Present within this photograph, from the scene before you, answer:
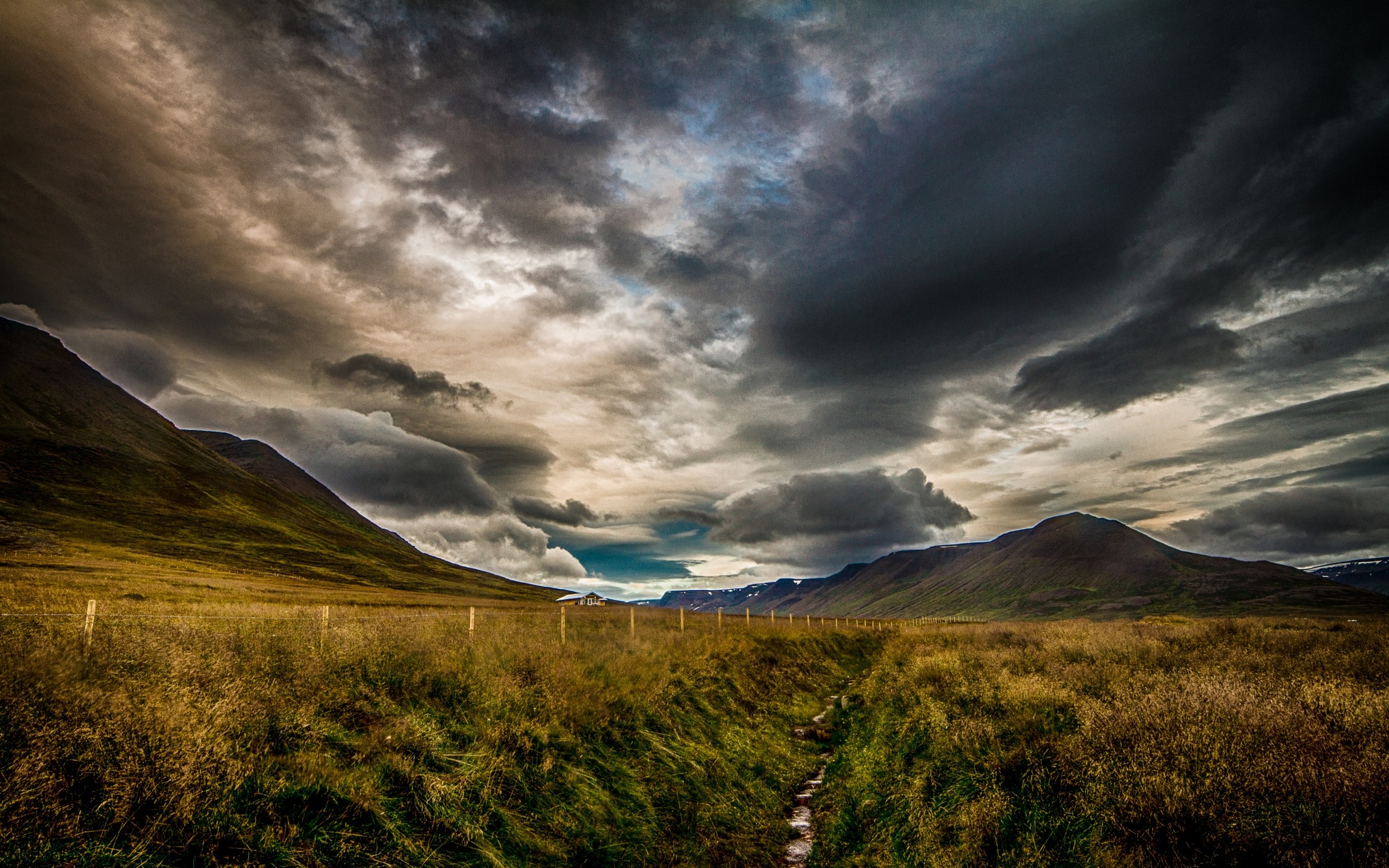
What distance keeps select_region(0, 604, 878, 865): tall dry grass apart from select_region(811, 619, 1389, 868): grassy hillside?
273 cm

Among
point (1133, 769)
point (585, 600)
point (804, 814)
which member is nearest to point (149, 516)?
point (585, 600)

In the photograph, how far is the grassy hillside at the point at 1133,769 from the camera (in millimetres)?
6027

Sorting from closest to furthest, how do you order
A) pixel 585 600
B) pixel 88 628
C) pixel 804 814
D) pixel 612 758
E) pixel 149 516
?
pixel 88 628 → pixel 804 814 → pixel 612 758 → pixel 149 516 → pixel 585 600

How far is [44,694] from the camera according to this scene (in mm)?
7066

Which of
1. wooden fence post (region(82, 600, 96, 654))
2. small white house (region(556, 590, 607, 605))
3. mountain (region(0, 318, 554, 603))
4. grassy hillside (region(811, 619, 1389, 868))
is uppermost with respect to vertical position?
mountain (region(0, 318, 554, 603))

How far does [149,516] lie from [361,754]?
500 feet

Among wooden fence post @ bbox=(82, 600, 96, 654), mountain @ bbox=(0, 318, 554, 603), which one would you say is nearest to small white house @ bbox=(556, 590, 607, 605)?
mountain @ bbox=(0, 318, 554, 603)

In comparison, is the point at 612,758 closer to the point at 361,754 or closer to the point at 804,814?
the point at 804,814

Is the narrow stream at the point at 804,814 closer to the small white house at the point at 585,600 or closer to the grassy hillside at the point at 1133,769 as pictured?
the grassy hillside at the point at 1133,769

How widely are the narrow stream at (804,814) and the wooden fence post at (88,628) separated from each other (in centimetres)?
1158

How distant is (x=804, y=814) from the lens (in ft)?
39.2

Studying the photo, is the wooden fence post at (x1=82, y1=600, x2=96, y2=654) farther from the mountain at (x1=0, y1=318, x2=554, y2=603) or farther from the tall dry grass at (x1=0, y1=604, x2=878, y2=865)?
the mountain at (x1=0, y1=318, x2=554, y2=603)

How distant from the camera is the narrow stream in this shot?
9.99 m

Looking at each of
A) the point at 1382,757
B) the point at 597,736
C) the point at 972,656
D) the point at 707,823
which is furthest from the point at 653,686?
the point at 1382,757
